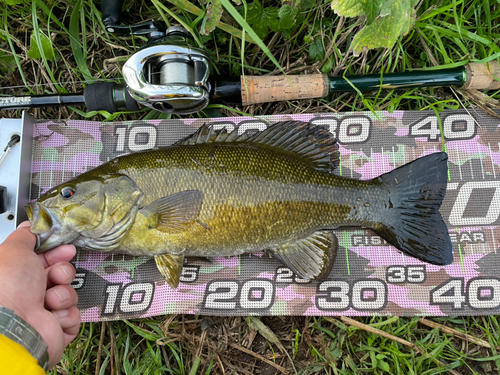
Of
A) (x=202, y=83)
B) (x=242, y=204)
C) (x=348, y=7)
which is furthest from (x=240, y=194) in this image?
(x=348, y=7)

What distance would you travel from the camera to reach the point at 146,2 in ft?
9.61

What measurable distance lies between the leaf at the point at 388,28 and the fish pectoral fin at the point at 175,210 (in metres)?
1.43

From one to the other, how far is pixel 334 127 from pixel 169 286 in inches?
73.7

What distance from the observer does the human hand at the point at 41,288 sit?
1.97 metres

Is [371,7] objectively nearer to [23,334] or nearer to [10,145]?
[23,334]

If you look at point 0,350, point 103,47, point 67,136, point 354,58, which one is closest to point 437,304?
point 354,58

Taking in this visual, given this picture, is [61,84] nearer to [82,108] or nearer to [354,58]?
[82,108]

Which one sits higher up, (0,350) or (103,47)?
(103,47)

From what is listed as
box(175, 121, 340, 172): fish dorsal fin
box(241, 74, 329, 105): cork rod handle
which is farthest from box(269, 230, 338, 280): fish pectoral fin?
box(241, 74, 329, 105): cork rod handle

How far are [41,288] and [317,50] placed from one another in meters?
2.65

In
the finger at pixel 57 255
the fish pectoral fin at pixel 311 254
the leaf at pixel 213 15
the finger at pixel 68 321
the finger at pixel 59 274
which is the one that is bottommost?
the finger at pixel 68 321

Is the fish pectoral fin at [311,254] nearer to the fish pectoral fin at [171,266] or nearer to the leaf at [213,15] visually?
the fish pectoral fin at [171,266]

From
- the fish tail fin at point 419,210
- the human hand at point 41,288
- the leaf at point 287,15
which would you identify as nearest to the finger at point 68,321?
the human hand at point 41,288

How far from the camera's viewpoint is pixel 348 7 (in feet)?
6.21
